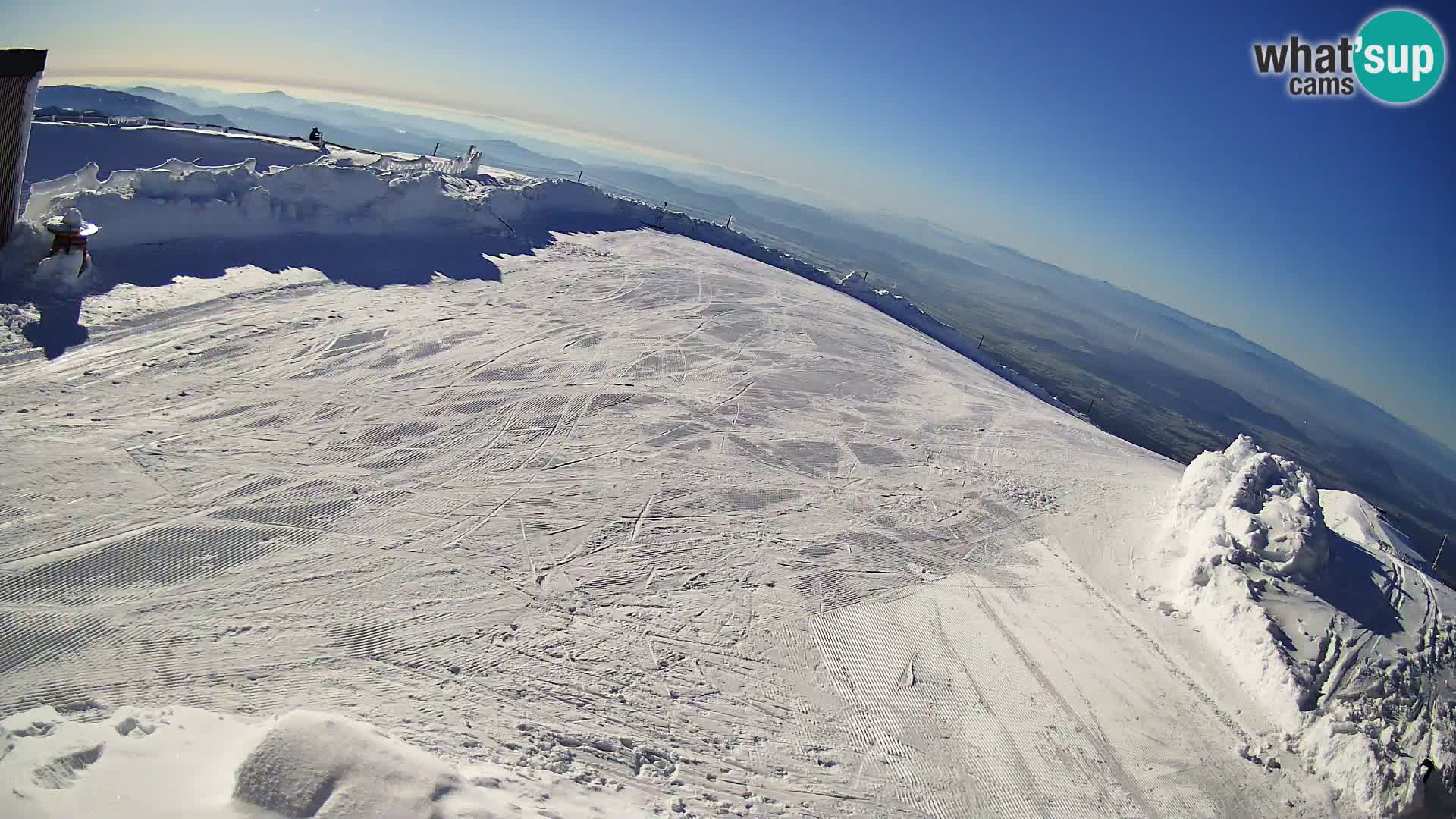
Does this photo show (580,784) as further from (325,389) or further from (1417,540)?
(1417,540)

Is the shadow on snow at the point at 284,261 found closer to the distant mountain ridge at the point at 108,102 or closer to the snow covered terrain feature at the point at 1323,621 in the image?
the snow covered terrain feature at the point at 1323,621

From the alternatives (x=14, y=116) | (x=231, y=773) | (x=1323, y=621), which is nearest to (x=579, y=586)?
(x=231, y=773)

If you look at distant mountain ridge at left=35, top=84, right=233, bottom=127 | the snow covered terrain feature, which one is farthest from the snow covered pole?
distant mountain ridge at left=35, top=84, right=233, bottom=127

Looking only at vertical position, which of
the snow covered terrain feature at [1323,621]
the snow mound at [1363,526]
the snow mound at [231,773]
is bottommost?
the snow mound at [231,773]

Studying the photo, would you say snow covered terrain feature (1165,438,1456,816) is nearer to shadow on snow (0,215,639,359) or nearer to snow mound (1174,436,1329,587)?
snow mound (1174,436,1329,587)

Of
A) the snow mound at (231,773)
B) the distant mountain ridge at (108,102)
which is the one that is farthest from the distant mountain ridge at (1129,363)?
the snow mound at (231,773)

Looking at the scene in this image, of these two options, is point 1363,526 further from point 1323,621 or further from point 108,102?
point 108,102
